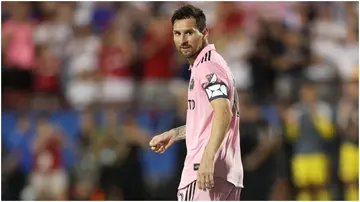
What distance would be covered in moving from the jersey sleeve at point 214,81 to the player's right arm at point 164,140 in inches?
24.6

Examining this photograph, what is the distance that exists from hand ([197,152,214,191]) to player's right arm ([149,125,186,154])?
0.74 metres

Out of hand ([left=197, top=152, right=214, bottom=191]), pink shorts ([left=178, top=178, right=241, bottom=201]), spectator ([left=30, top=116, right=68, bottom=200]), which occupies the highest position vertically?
hand ([left=197, top=152, right=214, bottom=191])

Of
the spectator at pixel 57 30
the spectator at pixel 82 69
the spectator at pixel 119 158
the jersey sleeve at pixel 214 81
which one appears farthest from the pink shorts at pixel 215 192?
the spectator at pixel 57 30

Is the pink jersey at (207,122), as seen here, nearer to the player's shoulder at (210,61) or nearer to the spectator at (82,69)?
the player's shoulder at (210,61)

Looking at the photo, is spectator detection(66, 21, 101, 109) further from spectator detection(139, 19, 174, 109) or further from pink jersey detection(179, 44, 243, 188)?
pink jersey detection(179, 44, 243, 188)

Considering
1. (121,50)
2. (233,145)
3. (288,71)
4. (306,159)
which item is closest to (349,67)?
(288,71)

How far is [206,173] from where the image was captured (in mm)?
4598

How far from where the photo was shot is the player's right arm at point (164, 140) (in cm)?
535

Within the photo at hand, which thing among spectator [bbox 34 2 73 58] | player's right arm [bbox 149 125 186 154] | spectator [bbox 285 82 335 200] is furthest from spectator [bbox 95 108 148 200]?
player's right arm [bbox 149 125 186 154]

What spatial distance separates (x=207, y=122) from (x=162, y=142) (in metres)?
0.54

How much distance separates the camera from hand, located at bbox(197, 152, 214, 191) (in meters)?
4.59

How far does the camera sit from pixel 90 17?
13219 millimetres

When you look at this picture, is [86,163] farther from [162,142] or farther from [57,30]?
[162,142]

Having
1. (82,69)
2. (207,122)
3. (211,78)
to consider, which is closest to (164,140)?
(207,122)
